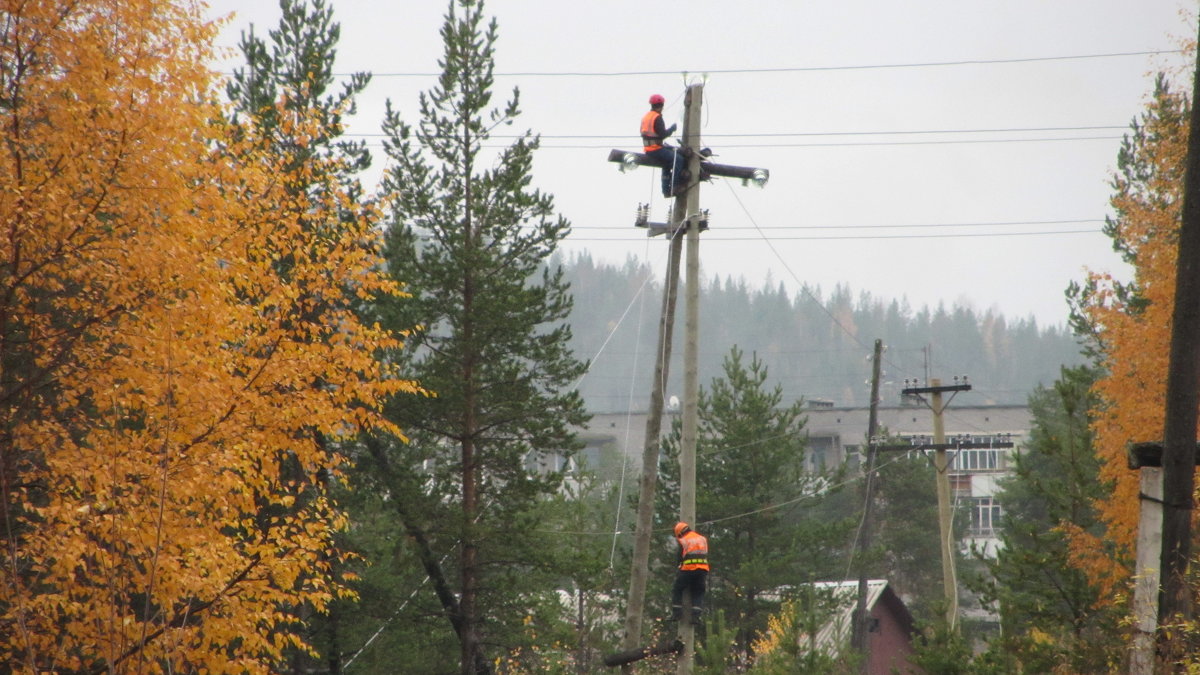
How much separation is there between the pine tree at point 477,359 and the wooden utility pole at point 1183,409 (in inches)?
493

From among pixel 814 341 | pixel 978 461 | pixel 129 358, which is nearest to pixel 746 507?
pixel 129 358

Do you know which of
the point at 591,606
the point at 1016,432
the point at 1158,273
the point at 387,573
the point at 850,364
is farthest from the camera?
the point at 850,364

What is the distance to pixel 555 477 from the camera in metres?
21.0

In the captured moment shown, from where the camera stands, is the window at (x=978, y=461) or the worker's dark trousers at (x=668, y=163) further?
the window at (x=978, y=461)

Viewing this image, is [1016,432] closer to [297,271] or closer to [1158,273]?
[1158,273]

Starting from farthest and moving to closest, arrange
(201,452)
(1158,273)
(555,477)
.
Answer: (555,477) → (1158,273) → (201,452)

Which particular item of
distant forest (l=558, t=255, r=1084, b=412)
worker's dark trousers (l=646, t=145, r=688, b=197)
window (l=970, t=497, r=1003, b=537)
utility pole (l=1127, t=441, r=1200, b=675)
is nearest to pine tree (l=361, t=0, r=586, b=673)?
worker's dark trousers (l=646, t=145, r=688, b=197)

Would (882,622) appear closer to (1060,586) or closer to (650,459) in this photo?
(1060,586)

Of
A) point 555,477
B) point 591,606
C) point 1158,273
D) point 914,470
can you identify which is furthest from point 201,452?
point 914,470

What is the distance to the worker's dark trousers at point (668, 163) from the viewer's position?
41.6 ft

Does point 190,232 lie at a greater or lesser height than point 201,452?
greater

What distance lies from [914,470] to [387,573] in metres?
27.9

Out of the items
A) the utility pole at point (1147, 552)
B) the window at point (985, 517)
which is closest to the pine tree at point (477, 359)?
the utility pole at point (1147, 552)

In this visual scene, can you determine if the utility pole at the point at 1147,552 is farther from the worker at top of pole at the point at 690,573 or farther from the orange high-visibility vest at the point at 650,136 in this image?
the orange high-visibility vest at the point at 650,136
